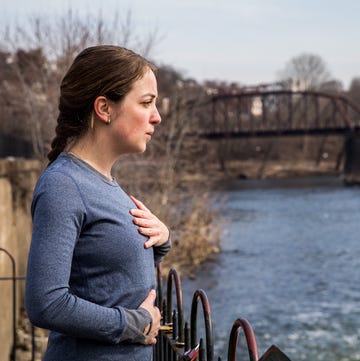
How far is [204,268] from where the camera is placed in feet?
66.8

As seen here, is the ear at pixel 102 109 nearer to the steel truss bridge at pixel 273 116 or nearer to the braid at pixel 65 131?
the braid at pixel 65 131

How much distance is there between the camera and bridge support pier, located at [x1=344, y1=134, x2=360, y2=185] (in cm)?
6944

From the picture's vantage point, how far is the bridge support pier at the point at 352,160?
228 feet

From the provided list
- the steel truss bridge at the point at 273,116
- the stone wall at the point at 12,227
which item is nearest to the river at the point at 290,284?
the stone wall at the point at 12,227

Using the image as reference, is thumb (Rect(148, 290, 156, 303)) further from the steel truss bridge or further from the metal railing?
the steel truss bridge

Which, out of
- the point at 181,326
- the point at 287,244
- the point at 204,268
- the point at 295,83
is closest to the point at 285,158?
the point at 295,83

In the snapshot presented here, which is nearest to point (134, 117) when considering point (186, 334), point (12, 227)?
point (186, 334)

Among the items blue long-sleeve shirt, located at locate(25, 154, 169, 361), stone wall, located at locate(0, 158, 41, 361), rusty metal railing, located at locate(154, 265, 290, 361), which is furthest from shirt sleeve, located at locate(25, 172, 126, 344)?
stone wall, located at locate(0, 158, 41, 361)

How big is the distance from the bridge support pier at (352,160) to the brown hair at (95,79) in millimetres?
67841

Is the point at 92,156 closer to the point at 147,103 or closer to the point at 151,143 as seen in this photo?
the point at 147,103

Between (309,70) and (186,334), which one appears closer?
(186,334)

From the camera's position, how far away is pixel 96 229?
194cm

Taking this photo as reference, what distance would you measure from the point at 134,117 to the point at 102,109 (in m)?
0.08

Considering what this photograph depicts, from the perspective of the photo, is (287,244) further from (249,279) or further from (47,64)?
(47,64)
